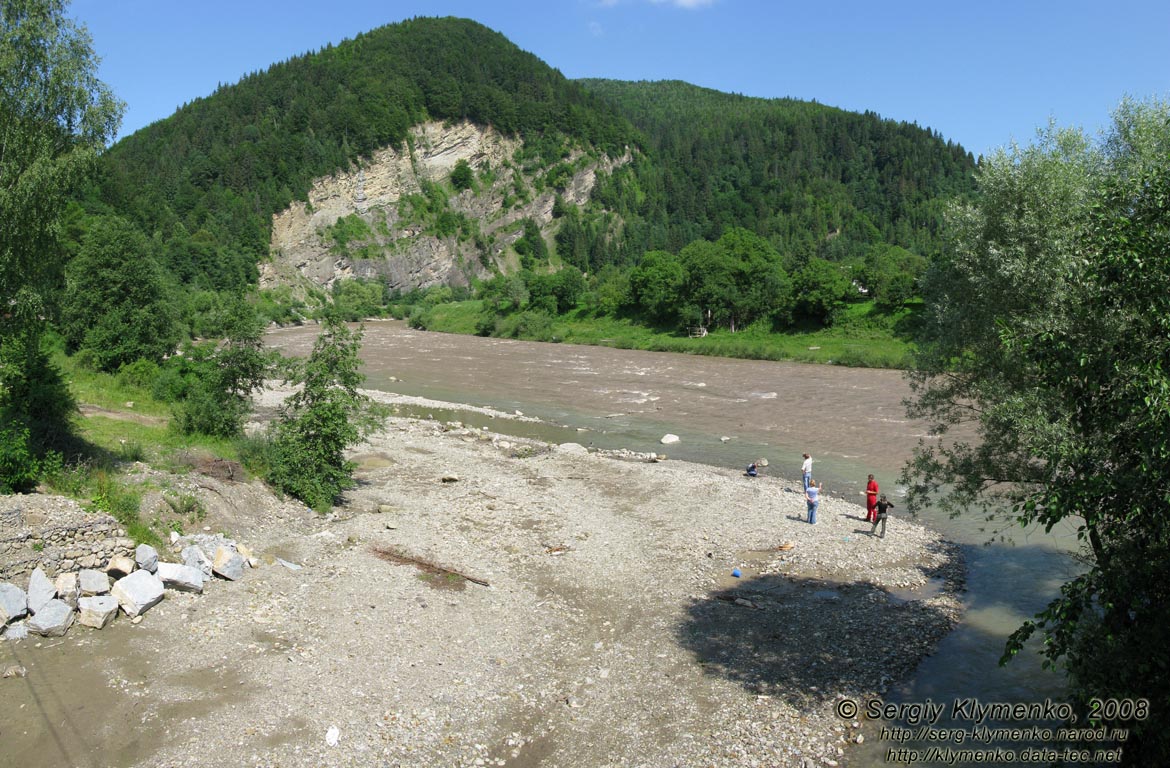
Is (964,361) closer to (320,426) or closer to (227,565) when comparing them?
(227,565)

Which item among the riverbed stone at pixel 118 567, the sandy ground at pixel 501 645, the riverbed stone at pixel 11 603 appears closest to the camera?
the sandy ground at pixel 501 645

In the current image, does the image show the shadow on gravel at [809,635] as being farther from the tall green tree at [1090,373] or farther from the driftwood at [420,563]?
the driftwood at [420,563]

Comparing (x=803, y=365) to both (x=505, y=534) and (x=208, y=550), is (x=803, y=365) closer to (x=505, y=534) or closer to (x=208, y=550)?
(x=505, y=534)

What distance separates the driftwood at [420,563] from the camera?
57.1 feet

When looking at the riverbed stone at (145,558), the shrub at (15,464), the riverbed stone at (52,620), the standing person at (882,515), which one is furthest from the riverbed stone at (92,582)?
the standing person at (882,515)

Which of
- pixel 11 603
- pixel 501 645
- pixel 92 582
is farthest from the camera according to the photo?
pixel 501 645

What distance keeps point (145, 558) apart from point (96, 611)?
1545mm

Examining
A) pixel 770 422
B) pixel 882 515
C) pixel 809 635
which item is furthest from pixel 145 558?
pixel 770 422

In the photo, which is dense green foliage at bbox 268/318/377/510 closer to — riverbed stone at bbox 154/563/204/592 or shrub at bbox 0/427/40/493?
shrub at bbox 0/427/40/493

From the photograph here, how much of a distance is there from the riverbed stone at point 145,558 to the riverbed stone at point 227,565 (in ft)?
4.08

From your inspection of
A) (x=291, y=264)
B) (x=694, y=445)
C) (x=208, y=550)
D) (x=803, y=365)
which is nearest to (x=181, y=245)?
(x=291, y=264)

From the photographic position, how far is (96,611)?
497 inches

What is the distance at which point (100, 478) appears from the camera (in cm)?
1681

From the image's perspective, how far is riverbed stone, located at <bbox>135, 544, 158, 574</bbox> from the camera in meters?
14.0
